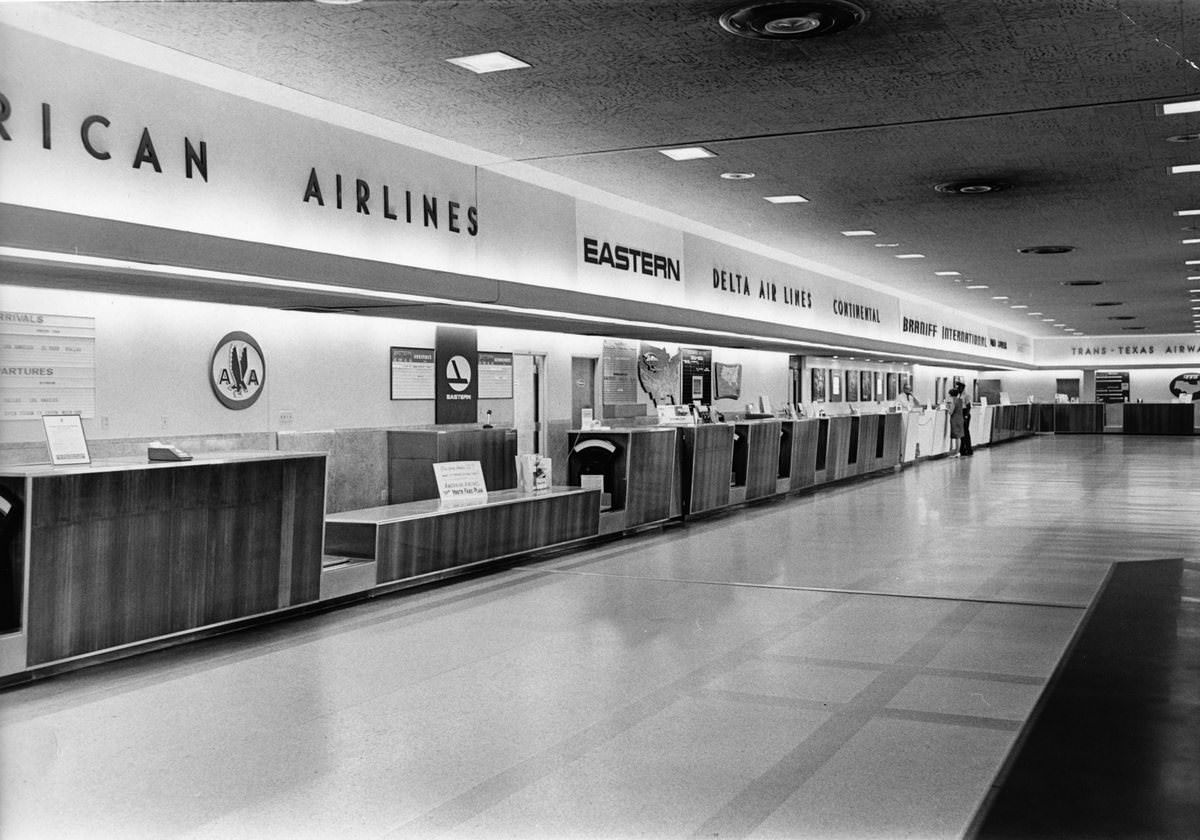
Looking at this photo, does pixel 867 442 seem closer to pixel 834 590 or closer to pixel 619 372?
pixel 619 372

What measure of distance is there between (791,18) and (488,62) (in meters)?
1.83

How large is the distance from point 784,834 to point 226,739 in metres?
2.41

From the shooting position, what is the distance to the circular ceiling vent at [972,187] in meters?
9.80

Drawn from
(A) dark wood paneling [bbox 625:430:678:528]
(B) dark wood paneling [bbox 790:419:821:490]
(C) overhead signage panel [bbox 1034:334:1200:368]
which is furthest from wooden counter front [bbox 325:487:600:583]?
(C) overhead signage panel [bbox 1034:334:1200:368]

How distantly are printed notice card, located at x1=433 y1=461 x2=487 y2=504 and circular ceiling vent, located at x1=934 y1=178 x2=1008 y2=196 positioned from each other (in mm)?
5108

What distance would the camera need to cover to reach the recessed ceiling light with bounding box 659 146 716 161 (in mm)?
8555

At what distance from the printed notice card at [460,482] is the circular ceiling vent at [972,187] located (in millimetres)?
5108

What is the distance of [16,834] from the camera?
11.7 feet

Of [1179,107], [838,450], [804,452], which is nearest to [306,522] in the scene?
[1179,107]

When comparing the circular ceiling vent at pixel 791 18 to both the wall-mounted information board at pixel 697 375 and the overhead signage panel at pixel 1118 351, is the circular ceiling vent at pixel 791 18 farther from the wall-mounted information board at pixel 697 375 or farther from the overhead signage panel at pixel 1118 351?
the overhead signage panel at pixel 1118 351

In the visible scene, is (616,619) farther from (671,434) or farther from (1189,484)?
(1189,484)

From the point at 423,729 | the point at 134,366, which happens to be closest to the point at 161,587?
the point at 134,366

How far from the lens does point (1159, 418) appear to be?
3497 cm

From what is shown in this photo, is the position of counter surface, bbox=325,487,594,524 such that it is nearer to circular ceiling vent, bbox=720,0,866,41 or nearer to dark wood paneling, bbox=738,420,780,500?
circular ceiling vent, bbox=720,0,866,41
